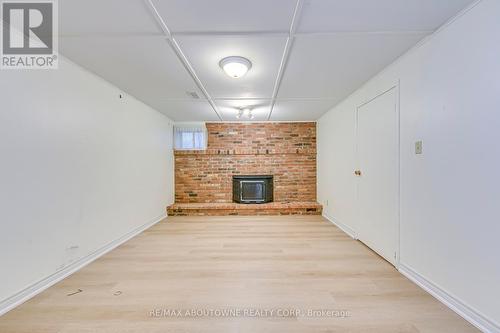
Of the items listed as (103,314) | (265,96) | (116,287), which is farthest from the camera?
(265,96)

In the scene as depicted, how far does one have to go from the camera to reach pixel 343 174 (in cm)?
385

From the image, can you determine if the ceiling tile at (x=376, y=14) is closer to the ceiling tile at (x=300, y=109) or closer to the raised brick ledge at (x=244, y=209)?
the ceiling tile at (x=300, y=109)

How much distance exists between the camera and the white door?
7.95 feet

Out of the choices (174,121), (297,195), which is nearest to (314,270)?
(297,195)

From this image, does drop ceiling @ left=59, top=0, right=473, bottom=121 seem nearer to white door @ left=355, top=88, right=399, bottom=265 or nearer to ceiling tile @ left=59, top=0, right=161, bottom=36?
ceiling tile @ left=59, top=0, right=161, bottom=36

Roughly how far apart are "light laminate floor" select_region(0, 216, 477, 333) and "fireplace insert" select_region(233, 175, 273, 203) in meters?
2.26

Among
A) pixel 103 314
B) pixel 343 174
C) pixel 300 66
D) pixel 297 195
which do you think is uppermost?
pixel 300 66

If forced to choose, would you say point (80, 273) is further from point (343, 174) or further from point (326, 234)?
point (343, 174)

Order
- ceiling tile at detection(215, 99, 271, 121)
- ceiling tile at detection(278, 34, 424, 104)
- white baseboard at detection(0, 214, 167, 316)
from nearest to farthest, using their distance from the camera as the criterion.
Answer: white baseboard at detection(0, 214, 167, 316) < ceiling tile at detection(278, 34, 424, 104) < ceiling tile at detection(215, 99, 271, 121)

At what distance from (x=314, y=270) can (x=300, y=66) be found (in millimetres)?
2151

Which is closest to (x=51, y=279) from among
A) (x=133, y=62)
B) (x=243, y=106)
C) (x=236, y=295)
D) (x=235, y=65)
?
(x=236, y=295)

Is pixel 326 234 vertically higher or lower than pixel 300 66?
lower

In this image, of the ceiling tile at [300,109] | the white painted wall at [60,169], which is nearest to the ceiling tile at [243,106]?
the ceiling tile at [300,109]

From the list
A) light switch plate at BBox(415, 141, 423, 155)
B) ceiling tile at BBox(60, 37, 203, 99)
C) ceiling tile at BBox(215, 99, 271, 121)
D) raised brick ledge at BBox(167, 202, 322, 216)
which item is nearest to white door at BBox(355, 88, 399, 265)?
light switch plate at BBox(415, 141, 423, 155)
